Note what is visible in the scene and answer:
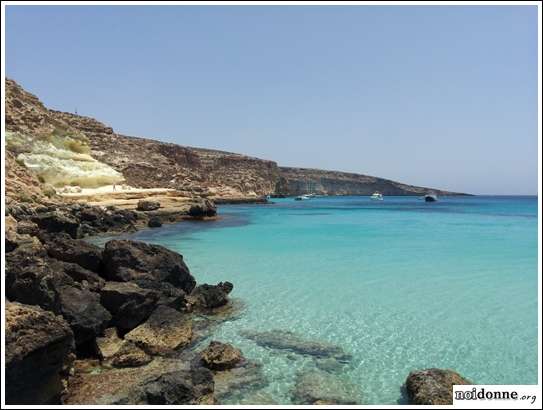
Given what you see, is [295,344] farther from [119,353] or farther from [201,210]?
[201,210]

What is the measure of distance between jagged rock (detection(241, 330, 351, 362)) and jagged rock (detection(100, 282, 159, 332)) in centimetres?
223

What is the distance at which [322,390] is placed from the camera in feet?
20.3

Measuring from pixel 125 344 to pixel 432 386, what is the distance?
5.38m

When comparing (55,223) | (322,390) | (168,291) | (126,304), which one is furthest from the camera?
(55,223)

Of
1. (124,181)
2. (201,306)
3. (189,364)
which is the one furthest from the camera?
(124,181)

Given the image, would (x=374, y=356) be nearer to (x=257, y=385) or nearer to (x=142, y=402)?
(x=257, y=385)

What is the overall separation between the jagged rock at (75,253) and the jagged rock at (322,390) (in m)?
6.49

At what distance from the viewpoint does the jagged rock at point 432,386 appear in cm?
575

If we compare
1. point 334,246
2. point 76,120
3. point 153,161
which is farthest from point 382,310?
point 76,120

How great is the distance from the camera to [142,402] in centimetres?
559

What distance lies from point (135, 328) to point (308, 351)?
11.7ft

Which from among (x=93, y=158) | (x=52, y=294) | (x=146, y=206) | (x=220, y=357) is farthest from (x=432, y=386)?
(x=93, y=158)

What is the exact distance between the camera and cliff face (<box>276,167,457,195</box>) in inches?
6531

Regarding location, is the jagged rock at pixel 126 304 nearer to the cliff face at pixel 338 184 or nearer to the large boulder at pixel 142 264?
the large boulder at pixel 142 264
